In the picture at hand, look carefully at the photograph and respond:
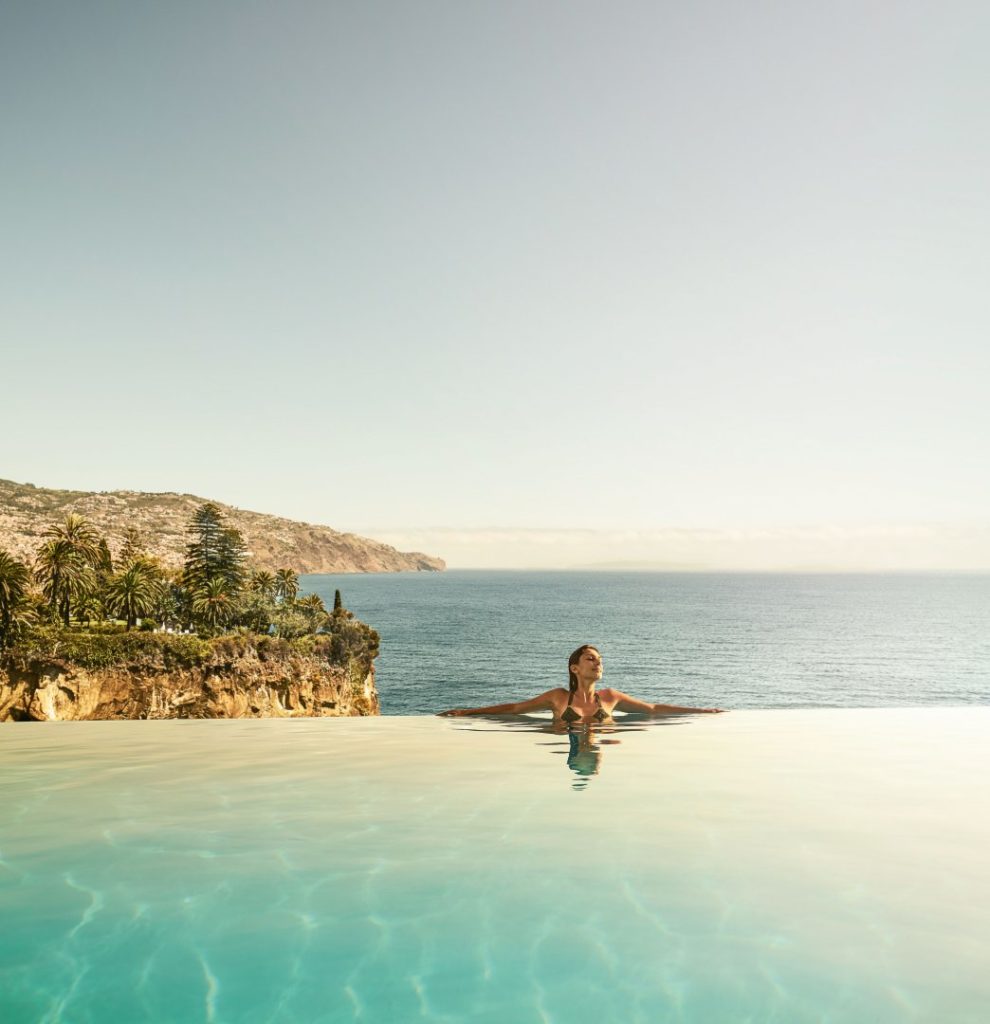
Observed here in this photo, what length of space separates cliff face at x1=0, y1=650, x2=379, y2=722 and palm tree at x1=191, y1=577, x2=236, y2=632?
11706 millimetres

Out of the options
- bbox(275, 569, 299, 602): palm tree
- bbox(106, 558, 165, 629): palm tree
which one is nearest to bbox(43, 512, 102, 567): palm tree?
bbox(106, 558, 165, 629): palm tree

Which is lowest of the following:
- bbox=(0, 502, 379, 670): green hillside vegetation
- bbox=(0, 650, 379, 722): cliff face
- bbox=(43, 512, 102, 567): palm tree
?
bbox=(0, 650, 379, 722): cliff face

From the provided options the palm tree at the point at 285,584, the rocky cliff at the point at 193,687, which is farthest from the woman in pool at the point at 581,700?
the palm tree at the point at 285,584

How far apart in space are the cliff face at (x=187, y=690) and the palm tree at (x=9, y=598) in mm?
3359

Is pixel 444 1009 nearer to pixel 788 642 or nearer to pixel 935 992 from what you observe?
pixel 935 992

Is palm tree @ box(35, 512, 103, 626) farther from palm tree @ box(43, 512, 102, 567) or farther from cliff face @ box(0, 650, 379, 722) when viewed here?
cliff face @ box(0, 650, 379, 722)

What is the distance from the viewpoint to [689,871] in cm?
604

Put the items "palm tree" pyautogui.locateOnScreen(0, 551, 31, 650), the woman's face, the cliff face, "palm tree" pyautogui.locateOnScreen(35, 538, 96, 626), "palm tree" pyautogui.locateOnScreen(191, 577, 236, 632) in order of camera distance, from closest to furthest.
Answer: the woman's face, the cliff face, "palm tree" pyautogui.locateOnScreen(0, 551, 31, 650), "palm tree" pyautogui.locateOnScreen(35, 538, 96, 626), "palm tree" pyautogui.locateOnScreen(191, 577, 236, 632)

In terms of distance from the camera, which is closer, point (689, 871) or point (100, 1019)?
point (100, 1019)

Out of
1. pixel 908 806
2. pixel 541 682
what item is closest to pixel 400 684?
pixel 541 682

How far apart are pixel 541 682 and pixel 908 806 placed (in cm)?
7955

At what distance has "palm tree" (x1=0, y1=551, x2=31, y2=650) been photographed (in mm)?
55969

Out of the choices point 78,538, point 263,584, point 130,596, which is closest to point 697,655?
A: point 263,584

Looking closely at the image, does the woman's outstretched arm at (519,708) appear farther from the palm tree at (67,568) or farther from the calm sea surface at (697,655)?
the palm tree at (67,568)
